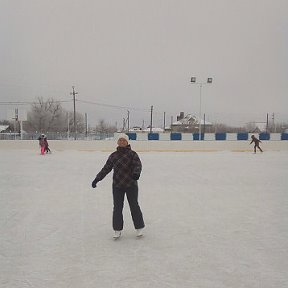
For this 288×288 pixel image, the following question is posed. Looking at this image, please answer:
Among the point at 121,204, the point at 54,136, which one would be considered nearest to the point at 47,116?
the point at 54,136

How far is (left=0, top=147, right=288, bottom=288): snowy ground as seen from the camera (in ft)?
8.65

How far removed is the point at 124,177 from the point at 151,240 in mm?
755

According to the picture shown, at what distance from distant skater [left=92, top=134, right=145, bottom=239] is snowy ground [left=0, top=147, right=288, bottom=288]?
0.19 metres

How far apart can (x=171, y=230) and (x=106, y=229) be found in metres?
0.80

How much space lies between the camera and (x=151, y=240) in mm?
3600

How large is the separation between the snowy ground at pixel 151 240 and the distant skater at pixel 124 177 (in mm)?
195

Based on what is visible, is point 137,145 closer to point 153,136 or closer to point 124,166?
point 153,136

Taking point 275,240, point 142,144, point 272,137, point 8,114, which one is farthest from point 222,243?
point 8,114

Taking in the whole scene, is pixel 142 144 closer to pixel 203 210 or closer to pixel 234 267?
pixel 203 210

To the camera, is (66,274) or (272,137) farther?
(272,137)

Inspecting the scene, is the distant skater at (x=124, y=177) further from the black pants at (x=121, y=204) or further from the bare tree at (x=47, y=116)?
the bare tree at (x=47, y=116)

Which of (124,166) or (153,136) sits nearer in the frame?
(124,166)

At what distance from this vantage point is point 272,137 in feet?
68.8

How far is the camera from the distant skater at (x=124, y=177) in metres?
3.59
